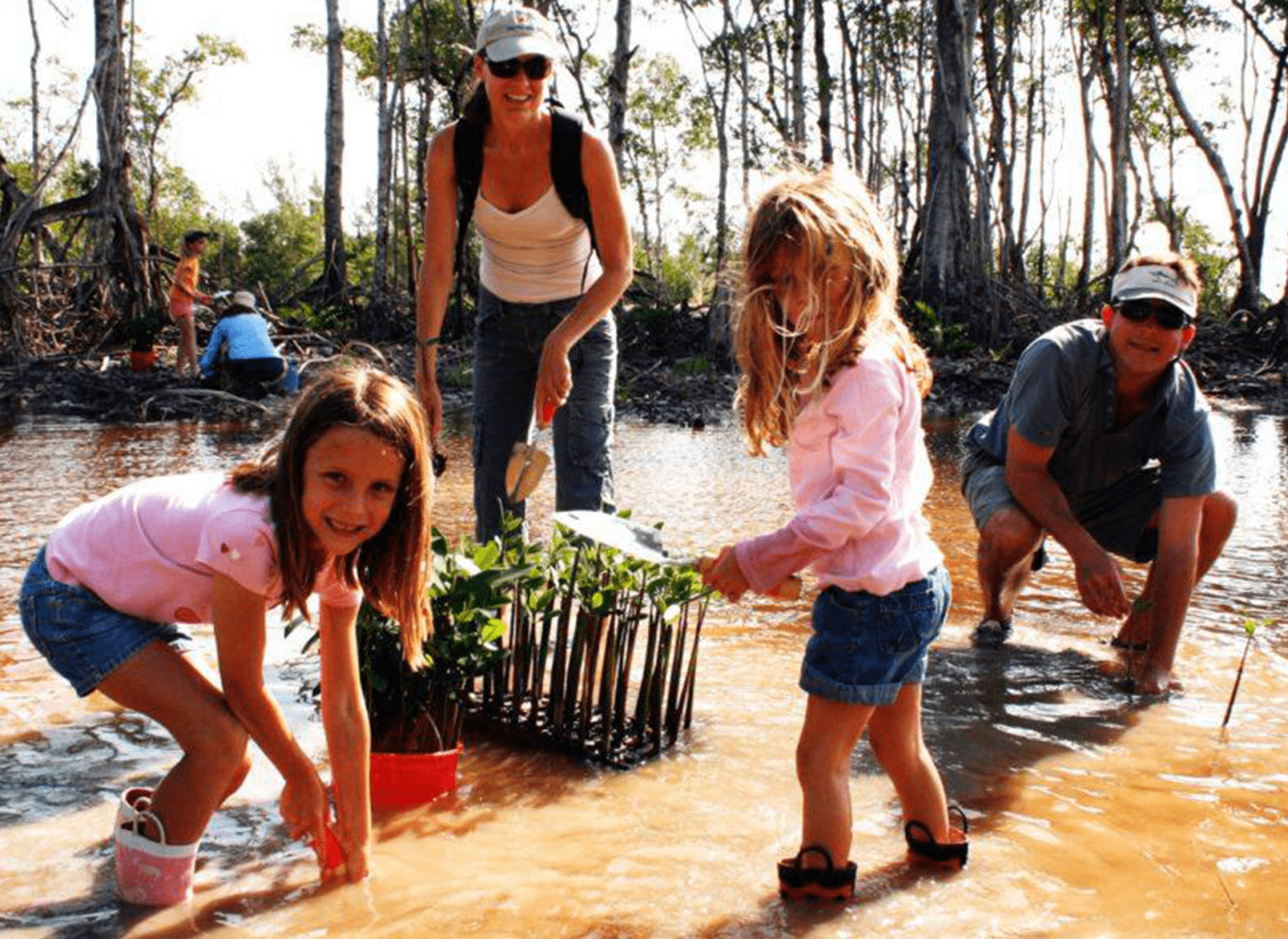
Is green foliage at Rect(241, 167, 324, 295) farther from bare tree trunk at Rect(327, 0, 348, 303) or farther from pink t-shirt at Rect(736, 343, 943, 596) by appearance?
pink t-shirt at Rect(736, 343, 943, 596)

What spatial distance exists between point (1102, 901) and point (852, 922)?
490 mm

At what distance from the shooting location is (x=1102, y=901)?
241 centimetres

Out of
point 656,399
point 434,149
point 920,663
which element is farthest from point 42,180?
point 920,663

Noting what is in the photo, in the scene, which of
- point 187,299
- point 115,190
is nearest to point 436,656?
point 187,299

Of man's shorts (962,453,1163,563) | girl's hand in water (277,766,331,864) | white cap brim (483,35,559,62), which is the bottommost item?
girl's hand in water (277,766,331,864)

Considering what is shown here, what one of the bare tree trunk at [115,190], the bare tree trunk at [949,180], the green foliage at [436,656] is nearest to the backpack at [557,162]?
the green foliage at [436,656]

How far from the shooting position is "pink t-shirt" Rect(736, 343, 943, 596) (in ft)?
7.30

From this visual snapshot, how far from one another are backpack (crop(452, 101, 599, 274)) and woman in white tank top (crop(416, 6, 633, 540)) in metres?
0.02

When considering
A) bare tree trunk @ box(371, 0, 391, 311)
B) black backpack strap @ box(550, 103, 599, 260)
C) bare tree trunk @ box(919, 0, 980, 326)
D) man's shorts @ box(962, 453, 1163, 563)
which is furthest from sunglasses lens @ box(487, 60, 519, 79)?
bare tree trunk @ box(371, 0, 391, 311)

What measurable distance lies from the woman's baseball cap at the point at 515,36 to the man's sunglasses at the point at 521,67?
13mm

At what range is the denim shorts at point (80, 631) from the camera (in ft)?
7.80

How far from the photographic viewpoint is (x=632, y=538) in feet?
8.05

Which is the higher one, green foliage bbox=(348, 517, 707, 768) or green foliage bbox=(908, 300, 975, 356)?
green foliage bbox=(908, 300, 975, 356)

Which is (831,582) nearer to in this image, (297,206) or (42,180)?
(42,180)
